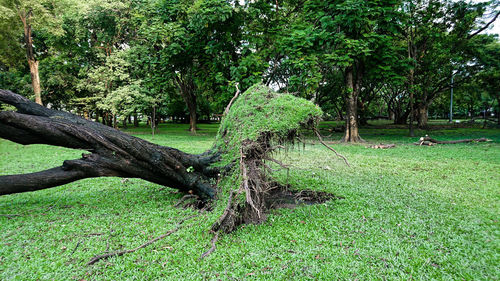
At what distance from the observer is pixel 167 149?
4188mm

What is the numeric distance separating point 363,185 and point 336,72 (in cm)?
1682

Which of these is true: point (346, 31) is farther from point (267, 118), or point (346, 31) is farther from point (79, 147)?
point (79, 147)

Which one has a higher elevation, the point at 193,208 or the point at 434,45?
the point at 434,45

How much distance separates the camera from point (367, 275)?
90.5 inches

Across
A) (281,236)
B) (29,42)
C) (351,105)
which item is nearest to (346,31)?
(351,105)

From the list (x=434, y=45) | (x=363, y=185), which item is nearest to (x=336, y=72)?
(x=434, y=45)

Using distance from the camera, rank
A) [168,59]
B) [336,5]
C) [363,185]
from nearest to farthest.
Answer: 1. [363,185]
2. [336,5]
3. [168,59]

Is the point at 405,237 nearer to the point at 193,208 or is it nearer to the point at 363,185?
the point at 363,185

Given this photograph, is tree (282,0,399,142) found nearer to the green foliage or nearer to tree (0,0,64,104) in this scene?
the green foliage

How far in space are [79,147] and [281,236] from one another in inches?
125

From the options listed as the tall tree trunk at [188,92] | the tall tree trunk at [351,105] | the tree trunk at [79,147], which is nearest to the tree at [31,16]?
the tall tree trunk at [188,92]

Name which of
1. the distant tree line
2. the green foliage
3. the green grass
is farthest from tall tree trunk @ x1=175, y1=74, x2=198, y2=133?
the green foliage

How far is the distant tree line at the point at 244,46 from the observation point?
9.97 metres

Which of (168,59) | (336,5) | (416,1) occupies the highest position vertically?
(416,1)
